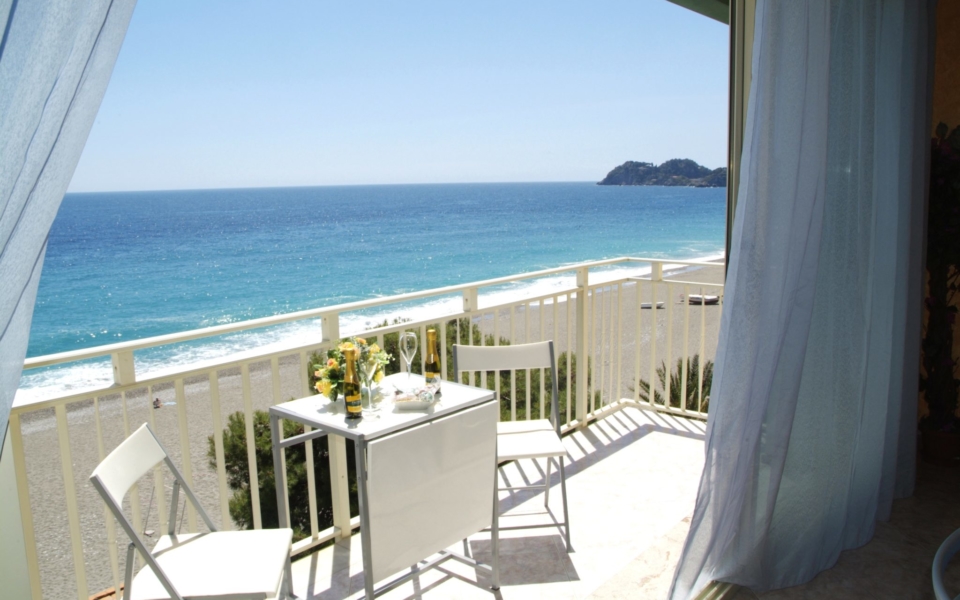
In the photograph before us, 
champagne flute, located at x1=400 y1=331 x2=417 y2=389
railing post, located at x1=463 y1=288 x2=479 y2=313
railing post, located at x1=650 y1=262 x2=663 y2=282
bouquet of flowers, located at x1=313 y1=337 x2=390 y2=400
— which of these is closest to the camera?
bouquet of flowers, located at x1=313 y1=337 x2=390 y2=400

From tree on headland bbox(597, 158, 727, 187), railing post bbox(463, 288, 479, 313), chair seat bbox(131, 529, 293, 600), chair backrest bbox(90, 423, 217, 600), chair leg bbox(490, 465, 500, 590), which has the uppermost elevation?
tree on headland bbox(597, 158, 727, 187)

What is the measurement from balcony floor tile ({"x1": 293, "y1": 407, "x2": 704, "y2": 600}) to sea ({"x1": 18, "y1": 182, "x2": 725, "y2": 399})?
10833 millimetres

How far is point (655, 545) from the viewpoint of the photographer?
105 inches

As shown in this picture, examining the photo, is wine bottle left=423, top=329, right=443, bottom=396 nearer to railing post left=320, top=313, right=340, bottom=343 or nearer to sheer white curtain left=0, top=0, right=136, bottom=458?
railing post left=320, top=313, right=340, bottom=343

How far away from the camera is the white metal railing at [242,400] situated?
2113 mm

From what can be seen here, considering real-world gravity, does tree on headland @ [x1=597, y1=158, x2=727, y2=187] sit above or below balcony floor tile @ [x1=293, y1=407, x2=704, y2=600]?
above

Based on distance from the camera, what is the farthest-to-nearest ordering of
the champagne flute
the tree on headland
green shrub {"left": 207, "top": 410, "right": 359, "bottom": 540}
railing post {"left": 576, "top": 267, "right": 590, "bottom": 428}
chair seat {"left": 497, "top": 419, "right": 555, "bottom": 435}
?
the tree on headland, green shrub {"left": 207, "top": 410, "right": 359, "bottom": 540}, railing post {"left": 576, "top": 267, "right": 590, "bottom": 428}, chair seat {"left": 497, "top": 419, "right": 555, "bottom": 435}, the champagne flute

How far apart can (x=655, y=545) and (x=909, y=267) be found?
146cm

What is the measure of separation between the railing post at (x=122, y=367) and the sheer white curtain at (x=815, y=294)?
1746mm

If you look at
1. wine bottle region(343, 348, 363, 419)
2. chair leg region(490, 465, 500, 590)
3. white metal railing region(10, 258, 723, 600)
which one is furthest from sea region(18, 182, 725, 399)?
wine bottle region(343, 348, 363, 419)

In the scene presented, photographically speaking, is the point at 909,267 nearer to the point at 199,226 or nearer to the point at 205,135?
the point at 205,135

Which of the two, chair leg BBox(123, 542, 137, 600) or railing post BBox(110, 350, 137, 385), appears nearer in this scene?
chair leg BBox(123, 542, 137, 600)

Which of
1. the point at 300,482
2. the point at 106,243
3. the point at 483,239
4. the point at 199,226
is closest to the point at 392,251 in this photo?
the point at 483,239

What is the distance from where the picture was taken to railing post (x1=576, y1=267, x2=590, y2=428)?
375cm
